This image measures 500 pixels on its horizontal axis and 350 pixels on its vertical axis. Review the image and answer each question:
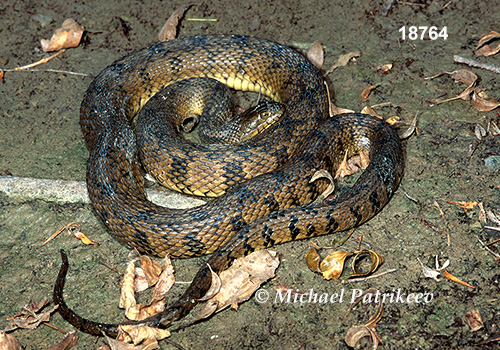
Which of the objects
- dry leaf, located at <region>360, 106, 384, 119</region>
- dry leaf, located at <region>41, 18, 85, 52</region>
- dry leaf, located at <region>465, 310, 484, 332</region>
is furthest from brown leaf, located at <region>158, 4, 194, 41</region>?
dry leaf, located at <region>465, 310, 484, 332</region>

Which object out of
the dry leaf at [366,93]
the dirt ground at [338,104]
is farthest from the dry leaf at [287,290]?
the dry leaf at [366,93]

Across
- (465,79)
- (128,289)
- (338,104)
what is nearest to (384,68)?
(338,104)

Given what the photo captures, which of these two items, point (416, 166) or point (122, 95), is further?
point (122, 95)

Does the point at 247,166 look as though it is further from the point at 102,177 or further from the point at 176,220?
the point at 102,177

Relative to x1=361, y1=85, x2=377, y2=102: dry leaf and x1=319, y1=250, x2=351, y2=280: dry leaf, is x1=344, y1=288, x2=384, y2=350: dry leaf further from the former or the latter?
x1=361, y1=85, x2=377, y2=102: dry leaf

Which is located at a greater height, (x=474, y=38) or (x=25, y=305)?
(x=474, y=38)

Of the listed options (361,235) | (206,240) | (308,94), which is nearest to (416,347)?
(361,235)

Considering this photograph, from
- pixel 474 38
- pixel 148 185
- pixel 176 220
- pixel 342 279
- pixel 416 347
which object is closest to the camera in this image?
pixel 416 347
